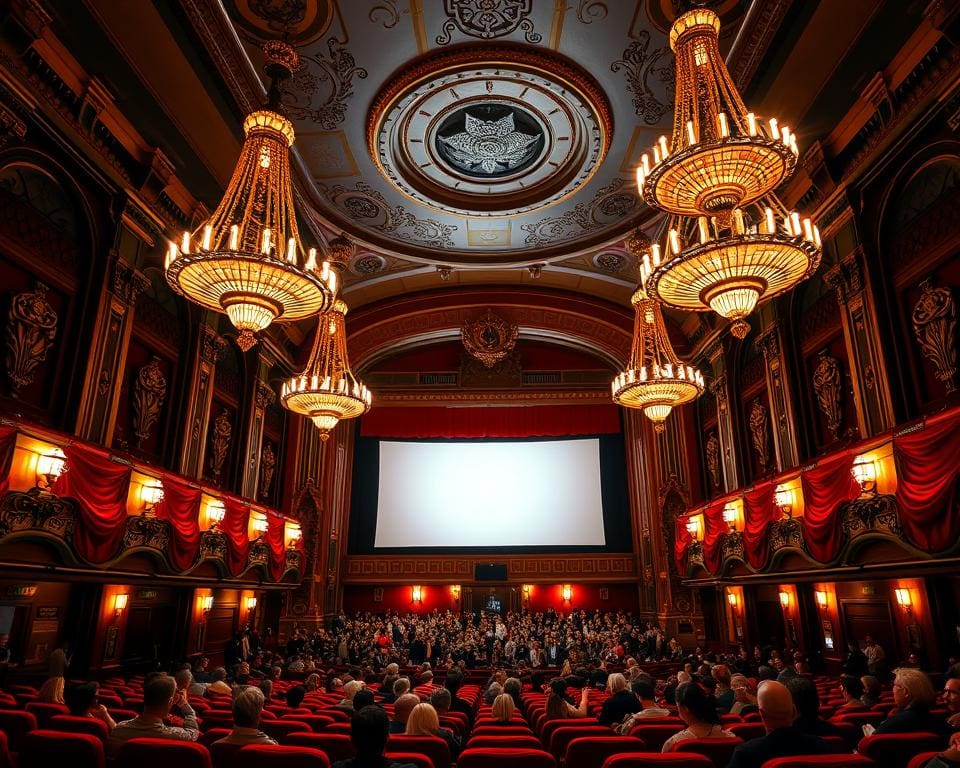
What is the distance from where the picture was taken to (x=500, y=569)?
765 inches

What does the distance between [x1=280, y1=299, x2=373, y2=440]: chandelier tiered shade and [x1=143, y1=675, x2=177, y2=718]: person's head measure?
6.53m

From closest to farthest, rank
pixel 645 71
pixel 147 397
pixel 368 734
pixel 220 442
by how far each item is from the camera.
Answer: pixel 368 734, pixel 645 71, pixel 147 397, pixel 220 442

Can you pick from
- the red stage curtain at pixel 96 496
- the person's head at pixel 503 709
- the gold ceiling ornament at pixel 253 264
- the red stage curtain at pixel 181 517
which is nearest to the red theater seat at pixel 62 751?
the person's head at pixel 503 709

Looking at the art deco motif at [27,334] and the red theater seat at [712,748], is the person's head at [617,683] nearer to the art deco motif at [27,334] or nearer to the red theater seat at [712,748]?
the red theater seat at [712,748]

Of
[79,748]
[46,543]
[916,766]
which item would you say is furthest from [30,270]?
[916,766]

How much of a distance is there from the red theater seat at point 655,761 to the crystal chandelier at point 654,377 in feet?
24.4

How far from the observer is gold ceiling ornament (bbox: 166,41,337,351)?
5.90 metres

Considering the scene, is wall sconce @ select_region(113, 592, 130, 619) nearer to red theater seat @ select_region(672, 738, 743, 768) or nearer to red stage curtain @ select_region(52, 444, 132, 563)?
red stage curtain @ select_region(52, 444, 132, 563)

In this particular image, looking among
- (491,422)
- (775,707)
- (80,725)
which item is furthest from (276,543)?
(775,707)

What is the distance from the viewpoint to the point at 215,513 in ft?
37.6

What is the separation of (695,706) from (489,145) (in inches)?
437

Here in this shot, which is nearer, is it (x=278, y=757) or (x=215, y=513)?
(x=278, y=757)

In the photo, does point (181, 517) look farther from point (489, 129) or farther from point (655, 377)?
point (489, 129)

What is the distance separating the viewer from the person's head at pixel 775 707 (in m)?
2.67
